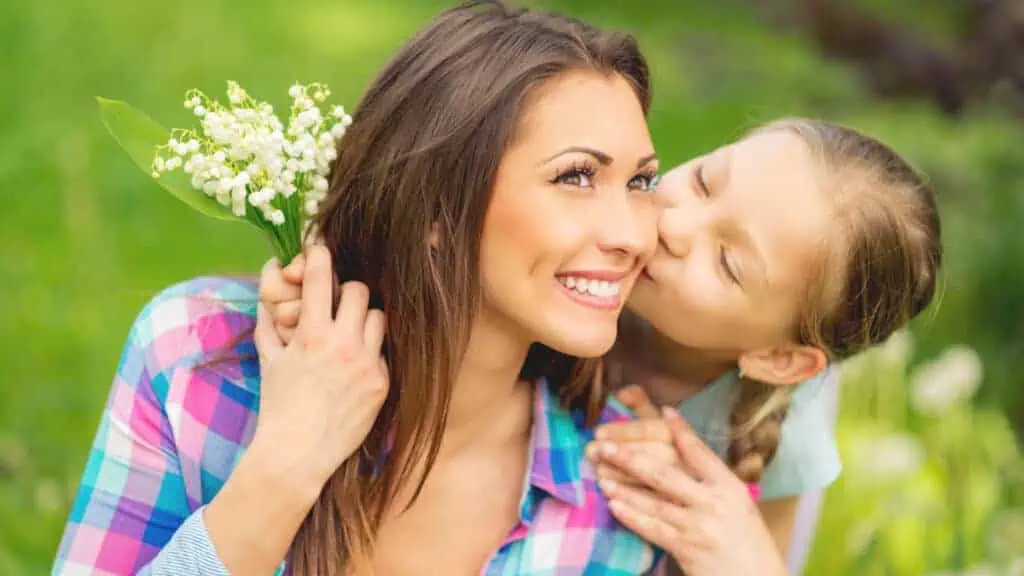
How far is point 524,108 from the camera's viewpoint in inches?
91.6

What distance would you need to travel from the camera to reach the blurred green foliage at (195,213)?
13.6 feet

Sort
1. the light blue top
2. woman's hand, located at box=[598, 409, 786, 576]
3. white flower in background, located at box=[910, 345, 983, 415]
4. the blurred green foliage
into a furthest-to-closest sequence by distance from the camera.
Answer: the blurred green foliage < white flower in background, located at box=[910, 345, 983, 415] < the light blue top < woman's hand, located at box=[598, 409, 786, 576]

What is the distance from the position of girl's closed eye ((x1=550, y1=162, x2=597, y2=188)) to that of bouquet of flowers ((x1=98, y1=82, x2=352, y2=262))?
392mm

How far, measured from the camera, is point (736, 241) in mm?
2734

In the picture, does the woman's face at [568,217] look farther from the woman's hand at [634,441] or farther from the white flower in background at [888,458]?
the white flower in background at [888,458]

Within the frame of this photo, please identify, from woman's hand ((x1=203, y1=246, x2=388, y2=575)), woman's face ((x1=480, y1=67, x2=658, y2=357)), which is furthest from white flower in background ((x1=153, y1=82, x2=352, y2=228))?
woman's face ((x1=480, y1=67, x2=658, y2=357))

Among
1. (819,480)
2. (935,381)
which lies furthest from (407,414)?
(935,381)

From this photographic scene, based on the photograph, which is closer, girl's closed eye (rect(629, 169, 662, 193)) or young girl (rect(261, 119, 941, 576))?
girl's closed eye (rect(629, 169, 662, 193))

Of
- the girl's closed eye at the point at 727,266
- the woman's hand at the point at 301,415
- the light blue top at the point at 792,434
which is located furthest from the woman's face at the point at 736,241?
the woman's hand at the point at 301,415

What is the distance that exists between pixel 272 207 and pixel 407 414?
45cm

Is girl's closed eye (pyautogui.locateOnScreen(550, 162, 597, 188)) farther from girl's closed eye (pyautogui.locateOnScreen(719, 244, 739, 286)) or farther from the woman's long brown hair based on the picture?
girl's closed eye (pyautogui.locateOnScreen(719, 244, 739, 286))

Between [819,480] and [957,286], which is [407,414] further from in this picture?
[957,286]

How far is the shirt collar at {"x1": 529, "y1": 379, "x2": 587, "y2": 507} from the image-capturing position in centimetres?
268

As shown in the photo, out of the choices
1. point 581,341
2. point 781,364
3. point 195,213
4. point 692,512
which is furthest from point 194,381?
point 195,213
